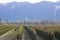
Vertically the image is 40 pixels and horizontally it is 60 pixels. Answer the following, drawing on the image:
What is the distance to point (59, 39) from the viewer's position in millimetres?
22438

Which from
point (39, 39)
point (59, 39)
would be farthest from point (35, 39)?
point (59, 39)

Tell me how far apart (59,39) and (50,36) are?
1368 millimetres

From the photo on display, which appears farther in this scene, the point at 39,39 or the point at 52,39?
the point at 39,39

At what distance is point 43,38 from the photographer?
80.7 ft

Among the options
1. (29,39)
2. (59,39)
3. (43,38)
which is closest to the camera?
(59,39)

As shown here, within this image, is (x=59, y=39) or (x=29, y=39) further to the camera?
(x=29, y=39)

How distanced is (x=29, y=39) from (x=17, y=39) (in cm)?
225

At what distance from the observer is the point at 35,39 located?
1002 inches

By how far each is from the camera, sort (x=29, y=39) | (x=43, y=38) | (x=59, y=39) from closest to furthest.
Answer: (x=59, y=39), (x=43, y=38), (x=29, y=39)

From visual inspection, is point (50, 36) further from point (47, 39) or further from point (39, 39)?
point (39, 39)

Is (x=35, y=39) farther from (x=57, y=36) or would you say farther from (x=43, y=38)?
(x=57, y=36)

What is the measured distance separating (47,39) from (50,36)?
42cm

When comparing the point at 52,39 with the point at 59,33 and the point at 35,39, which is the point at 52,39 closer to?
the point at 59,33

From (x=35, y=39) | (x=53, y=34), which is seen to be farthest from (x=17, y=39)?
(x=53, y=34)
